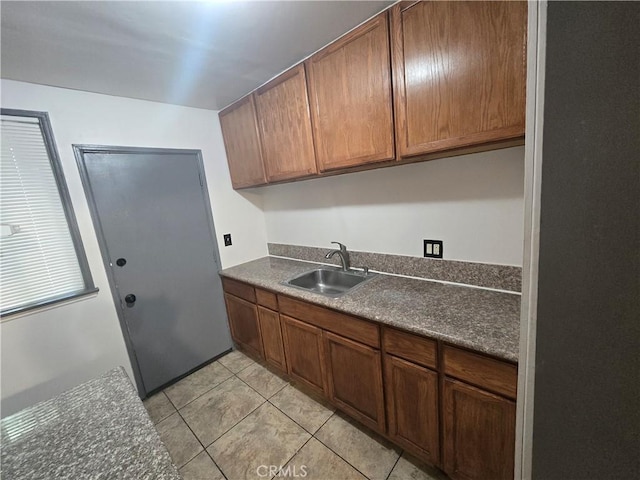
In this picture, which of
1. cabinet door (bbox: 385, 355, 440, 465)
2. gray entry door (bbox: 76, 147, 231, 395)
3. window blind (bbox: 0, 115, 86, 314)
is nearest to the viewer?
cabinet door (bbox: 385, 355, 440, 465)

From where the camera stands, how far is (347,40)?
136 cm

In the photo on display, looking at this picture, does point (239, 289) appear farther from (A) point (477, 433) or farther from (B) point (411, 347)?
(A) point (477, 433)

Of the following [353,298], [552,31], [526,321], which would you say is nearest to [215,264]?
[353,298]

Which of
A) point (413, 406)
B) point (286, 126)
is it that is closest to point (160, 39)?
point (286, 126)

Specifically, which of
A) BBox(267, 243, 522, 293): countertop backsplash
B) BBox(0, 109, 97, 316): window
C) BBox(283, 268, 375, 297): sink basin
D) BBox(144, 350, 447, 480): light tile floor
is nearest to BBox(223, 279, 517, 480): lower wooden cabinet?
BBox(144, 350, 447, 480): light tile floor

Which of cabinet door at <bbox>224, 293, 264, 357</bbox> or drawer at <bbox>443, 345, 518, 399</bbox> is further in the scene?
cabinet door at <bbox>224, 293, 264, 357</bbox>

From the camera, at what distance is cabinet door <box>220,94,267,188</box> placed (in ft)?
6.64

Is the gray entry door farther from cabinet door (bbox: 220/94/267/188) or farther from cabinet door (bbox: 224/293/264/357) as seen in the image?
cabinet door (bbox: 220/94/267/188)

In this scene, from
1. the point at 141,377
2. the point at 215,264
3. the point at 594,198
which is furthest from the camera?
the point at 215,264

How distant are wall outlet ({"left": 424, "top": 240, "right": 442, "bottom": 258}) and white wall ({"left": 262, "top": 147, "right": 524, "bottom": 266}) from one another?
0.03 meters

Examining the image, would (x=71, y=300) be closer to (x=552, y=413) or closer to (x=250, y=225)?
(x=250, y=225)

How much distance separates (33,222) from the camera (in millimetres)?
1582

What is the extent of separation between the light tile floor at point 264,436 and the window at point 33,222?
3.76 feet

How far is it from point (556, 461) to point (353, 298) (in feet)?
3.19
